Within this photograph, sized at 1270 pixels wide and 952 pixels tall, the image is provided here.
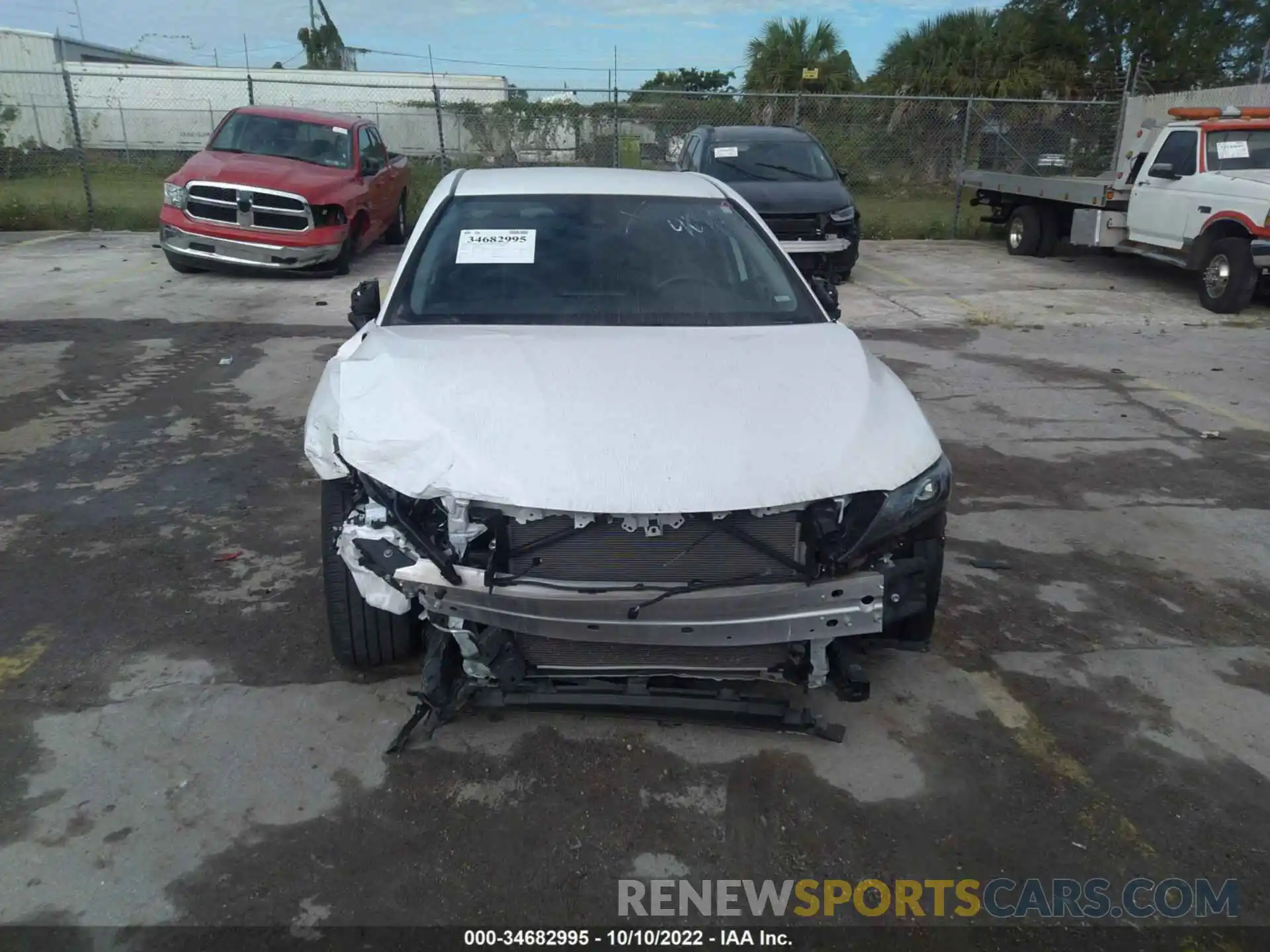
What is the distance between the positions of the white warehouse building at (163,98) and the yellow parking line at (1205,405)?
834 inches

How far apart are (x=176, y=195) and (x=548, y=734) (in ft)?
32.8

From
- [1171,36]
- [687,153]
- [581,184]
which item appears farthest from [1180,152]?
[1171,36]

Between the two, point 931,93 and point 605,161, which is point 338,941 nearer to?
point 605,161

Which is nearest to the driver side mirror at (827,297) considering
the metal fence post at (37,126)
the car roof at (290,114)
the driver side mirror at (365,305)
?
the driver side mirror at (365,305)

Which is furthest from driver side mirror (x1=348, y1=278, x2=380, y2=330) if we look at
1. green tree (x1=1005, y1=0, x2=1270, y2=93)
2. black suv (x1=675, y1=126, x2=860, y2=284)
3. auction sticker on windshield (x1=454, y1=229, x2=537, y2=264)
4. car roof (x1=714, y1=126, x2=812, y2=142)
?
green tree (x1=1005, y1=0, x2=1270, y2=93)

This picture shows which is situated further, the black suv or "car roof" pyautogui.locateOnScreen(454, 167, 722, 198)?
the black suv

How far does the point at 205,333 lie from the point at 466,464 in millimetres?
7061

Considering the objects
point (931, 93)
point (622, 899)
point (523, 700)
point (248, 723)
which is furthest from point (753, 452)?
point (931, 93)

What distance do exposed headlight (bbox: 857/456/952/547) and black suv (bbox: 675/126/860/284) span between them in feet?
25.2

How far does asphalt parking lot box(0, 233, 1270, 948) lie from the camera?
2.72 meters

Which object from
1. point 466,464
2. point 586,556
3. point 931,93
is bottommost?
point 586,556

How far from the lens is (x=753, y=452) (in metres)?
2.92

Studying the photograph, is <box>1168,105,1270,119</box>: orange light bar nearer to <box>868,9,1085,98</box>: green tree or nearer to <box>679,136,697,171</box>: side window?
<box>679,136,697,171</box>: side window

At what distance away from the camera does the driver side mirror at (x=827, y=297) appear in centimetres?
425
